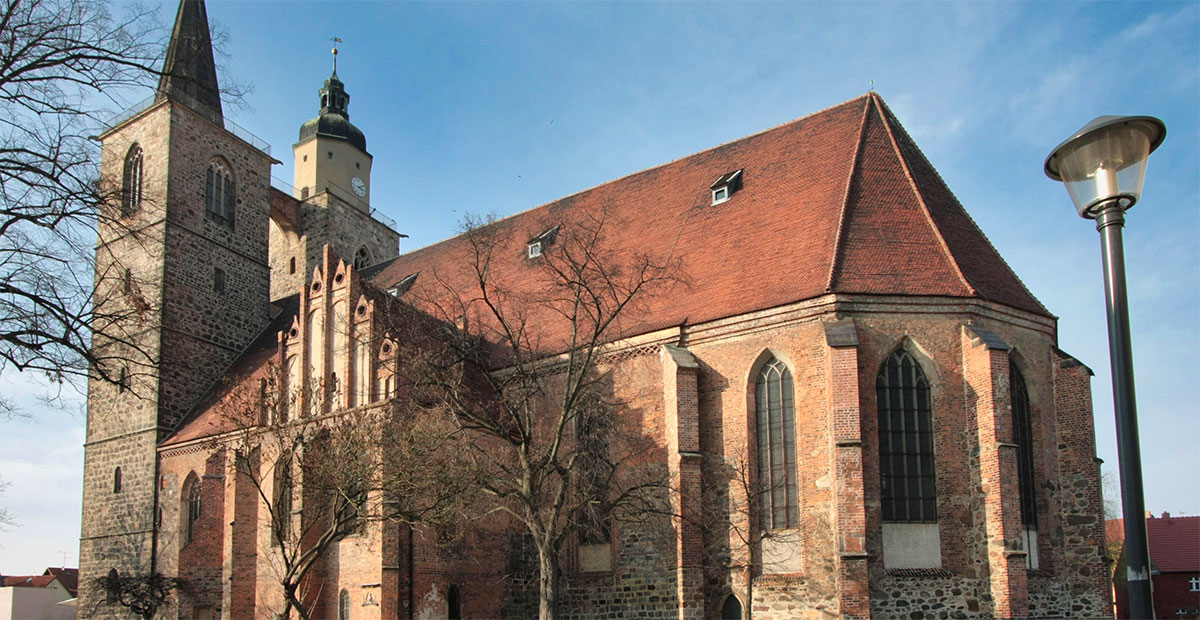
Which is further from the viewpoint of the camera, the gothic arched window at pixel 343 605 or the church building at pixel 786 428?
the gothic arched window at pixel 343 605

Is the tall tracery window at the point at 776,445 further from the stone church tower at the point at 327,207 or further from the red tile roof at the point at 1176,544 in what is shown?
the red tile roof at the point at 1176,544

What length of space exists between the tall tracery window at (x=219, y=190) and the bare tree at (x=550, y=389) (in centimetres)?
747


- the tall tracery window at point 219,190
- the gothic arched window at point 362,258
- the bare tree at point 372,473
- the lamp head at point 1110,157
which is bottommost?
the bare tree at point 372,473

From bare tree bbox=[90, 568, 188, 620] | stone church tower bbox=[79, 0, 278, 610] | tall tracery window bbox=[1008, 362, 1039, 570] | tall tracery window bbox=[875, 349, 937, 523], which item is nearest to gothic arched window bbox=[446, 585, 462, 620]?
bare tree bbox=[90, 568, 188, 620]

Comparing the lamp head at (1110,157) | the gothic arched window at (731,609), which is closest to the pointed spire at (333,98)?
the gothic arched window at (731,609)

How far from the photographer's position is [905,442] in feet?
65.3

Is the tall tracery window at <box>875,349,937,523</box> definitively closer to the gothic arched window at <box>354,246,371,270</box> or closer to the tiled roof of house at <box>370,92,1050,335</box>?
the tiled roof of house at <box>370,92,1050,335</box>

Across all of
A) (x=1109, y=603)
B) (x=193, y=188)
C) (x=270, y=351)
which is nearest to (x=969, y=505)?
(x=1109, y=603)

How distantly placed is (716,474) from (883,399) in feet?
11.9

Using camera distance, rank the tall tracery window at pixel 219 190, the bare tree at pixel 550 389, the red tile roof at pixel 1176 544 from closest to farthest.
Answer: the bare tree at pixel 550 389 → the tall tracery window at pixel 219 190 → the red tile roof at pixel 1176 544

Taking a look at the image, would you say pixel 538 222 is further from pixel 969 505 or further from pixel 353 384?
pixel 969 505

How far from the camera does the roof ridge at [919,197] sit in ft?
67.9

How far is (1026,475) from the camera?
20.5 m

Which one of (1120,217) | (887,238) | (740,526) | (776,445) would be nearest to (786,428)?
(776,445)
